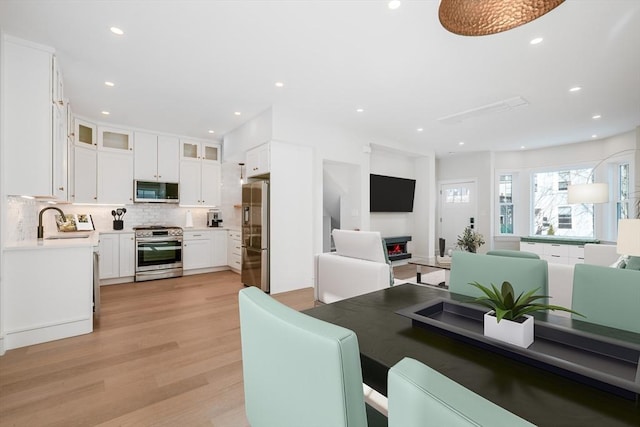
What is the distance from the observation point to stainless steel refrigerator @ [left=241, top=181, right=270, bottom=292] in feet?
14.0

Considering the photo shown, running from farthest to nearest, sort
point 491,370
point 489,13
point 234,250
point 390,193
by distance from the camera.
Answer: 1. point 390,193
2. point 234,250
3. point 489,13
4. point 491,370

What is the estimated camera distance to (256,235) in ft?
14.5

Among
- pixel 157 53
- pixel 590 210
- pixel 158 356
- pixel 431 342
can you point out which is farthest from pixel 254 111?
pixel 590 210

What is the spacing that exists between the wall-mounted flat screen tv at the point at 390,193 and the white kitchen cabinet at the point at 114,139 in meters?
4.83

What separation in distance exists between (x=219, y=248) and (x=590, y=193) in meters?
6.43

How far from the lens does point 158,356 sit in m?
2.42

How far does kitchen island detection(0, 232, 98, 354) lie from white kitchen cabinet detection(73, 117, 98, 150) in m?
2.67

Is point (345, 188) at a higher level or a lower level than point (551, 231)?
higher

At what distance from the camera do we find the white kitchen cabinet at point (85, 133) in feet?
14.9

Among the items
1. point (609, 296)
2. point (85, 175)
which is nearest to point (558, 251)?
point (609, 296)

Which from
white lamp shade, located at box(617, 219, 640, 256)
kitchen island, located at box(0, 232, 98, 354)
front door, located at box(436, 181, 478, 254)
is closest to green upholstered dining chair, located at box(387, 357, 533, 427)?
white lamp shade, located at box(617, 219, 640, 256)

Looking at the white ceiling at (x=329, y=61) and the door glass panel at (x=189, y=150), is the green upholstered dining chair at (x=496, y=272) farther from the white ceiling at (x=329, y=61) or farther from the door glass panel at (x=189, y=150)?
the door glass panel at (x=189, y=150)

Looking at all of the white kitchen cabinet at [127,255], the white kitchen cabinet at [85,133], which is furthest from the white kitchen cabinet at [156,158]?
the white kitchen cabinet at [127,255]

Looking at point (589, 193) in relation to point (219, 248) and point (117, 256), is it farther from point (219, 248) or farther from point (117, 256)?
point (117, 256)
